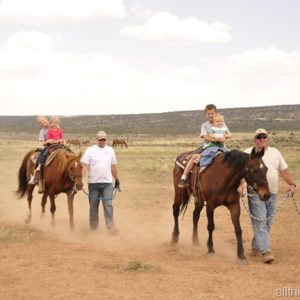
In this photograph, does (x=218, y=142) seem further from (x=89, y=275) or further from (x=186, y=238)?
(x=89, y=275)

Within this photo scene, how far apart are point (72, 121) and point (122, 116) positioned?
535 inches

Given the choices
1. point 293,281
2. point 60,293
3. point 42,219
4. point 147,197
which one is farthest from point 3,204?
point 293,281

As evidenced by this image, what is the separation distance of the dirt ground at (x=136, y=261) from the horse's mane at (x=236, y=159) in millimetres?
1562

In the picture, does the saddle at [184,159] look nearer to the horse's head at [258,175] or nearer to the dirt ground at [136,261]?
the dirt ground at [136,261]

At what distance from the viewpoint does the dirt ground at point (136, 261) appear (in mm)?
6312

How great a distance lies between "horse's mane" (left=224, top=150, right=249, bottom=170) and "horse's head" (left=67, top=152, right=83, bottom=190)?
3545mm

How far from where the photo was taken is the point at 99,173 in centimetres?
1055

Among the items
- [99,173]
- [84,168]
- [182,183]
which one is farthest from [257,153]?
[84,168]

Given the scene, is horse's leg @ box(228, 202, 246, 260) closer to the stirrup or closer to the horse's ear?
the horse's ear

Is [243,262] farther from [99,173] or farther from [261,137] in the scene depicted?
[99,173]

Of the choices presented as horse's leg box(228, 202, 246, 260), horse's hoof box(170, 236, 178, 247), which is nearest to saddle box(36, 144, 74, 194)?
horse's hoof box(170, 236, 178, 247)

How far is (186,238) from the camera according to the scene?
10.4 meters

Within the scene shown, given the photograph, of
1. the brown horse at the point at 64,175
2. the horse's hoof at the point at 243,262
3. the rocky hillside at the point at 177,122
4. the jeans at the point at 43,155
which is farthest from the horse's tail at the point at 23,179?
the rocky hillside at the point at 177,122

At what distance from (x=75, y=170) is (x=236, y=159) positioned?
12.8 feet
